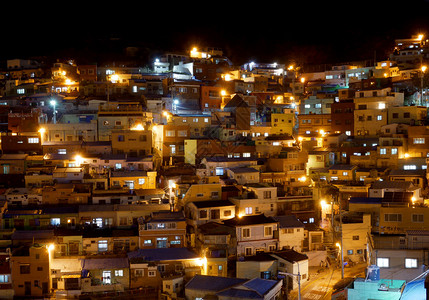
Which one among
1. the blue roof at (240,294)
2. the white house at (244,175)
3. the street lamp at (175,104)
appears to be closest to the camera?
the blue roof at (240,294)

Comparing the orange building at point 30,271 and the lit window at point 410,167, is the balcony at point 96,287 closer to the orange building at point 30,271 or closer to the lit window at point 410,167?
the orange building at point 30,271

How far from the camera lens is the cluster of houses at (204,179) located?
1812cm

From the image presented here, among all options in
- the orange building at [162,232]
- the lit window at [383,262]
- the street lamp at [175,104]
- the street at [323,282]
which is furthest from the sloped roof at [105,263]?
the street lamp at [175,104]

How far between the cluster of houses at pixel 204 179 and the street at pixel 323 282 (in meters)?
0.60

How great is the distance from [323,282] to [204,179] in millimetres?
7412

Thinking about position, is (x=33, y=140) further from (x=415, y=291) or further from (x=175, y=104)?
(x=415, y=291)

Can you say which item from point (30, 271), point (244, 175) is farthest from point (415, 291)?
point (244, 175)

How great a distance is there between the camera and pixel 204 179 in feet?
76.2

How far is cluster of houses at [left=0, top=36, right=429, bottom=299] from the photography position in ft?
59.5

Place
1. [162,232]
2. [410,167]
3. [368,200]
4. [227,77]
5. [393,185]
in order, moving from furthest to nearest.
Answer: [227,77]
[410,167]
[393,185]
[368,200]
[162,232]

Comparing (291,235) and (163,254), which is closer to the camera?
(163,254)

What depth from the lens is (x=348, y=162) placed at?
28.7 meters

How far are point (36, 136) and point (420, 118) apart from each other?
72.7ft

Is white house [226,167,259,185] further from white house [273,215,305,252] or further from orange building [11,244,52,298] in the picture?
orange building [11,244,52,298]
